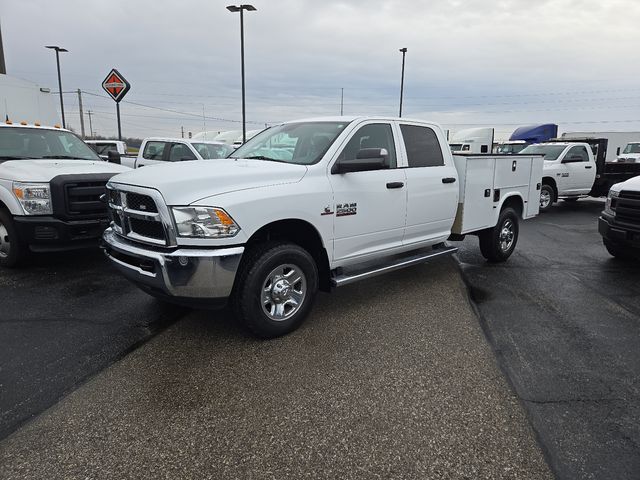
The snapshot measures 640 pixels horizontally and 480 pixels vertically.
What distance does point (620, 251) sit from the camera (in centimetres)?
704

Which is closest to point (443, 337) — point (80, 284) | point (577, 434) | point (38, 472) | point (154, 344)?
point (577, 434)

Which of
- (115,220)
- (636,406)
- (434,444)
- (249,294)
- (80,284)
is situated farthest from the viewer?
(80,284)

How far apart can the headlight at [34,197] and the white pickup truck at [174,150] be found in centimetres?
538

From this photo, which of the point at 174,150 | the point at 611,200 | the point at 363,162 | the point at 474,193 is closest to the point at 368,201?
the point at 363,162

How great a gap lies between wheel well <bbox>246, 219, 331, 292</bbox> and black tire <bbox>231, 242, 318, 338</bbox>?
0.11m

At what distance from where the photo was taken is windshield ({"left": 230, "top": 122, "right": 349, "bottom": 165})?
4391mm

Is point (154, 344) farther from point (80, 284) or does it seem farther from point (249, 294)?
point (80, 284)

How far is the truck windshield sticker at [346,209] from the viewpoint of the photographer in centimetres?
420

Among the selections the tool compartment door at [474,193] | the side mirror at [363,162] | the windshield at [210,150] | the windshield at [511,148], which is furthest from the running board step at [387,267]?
the windshield at [511,148]

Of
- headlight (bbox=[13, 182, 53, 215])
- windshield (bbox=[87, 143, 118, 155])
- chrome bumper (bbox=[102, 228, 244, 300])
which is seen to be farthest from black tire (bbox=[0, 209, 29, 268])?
windshield (bbox=[87, 143, 118, 155])

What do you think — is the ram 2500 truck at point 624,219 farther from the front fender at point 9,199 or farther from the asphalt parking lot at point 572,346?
the front fender at point 9,199

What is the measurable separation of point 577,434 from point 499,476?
693 mm

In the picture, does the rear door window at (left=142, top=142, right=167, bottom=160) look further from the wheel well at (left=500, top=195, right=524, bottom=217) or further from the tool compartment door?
the wheel well at (left=500, top=195, right=524, bottom=217)

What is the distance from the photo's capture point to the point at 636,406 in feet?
9.76
